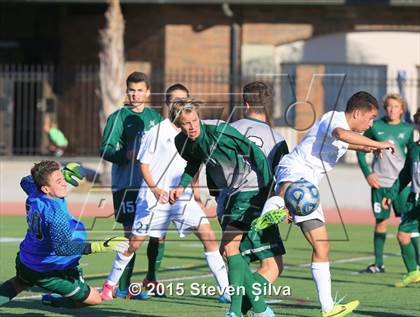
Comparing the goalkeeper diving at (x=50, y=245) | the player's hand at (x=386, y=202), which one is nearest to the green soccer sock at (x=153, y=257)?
the goalkeeper diving at (x=50, y=245)

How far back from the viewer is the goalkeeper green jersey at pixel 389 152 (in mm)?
15055

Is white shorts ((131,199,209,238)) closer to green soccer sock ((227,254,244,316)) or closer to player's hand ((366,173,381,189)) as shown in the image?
green soccer sock ((227,254,244,316))

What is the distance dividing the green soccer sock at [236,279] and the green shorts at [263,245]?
0.31 meters

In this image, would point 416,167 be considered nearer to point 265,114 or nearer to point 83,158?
point 265,114

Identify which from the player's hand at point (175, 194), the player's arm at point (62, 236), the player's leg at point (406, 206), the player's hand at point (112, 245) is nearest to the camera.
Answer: the player's hand at point (112, 245)

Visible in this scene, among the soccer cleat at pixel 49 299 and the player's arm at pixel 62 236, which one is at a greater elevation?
the player's arm at pixel 62 236

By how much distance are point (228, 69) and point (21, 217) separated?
1033cm

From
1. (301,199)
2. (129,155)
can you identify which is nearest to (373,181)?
(129,155)

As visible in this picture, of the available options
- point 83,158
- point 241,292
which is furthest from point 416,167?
point 83,158

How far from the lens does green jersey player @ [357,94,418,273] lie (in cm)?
1499

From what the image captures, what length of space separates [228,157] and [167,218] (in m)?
2.01

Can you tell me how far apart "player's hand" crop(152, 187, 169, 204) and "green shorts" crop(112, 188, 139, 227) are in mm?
721

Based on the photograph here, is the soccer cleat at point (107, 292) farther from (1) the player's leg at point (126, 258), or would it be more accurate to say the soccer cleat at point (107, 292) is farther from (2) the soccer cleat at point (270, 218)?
(2) the soccer cleat at point (270, 218)

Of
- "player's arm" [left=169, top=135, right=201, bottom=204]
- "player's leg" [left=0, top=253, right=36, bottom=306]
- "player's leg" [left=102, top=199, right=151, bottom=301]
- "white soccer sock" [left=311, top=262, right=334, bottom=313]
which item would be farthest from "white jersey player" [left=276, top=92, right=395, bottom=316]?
"player's leg" [left=0, top=253, right=36, bottom=306]
